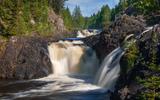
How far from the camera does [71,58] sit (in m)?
52.1

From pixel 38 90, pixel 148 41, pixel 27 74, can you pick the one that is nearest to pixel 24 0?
pixel 27 74

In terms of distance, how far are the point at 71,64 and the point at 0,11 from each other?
14245 millimetres

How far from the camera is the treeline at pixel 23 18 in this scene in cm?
5716

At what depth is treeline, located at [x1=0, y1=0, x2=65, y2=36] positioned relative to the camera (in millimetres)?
57156

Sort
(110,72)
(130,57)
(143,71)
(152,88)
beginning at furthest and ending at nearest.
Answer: (110,72) < (130,57) < (143,71) < (152,88)

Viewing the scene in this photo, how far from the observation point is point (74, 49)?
52.4 meters

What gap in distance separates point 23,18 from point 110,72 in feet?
112

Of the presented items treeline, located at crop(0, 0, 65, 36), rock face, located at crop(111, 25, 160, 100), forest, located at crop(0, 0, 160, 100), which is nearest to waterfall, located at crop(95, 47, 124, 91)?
forest, located at crop(0, 0, 160, 100)

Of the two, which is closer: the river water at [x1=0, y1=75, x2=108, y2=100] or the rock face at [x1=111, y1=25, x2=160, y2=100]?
the rock face at [x1=111, y1=25, x2=160, y2=100]

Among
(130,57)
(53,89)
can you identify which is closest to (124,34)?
(53,89)

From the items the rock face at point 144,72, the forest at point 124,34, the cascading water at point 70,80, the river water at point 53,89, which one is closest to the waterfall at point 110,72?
the cascading water at point 70,80

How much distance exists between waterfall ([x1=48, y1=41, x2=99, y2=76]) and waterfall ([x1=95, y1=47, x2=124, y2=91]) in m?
10.1

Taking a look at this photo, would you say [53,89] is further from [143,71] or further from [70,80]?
[143,71]

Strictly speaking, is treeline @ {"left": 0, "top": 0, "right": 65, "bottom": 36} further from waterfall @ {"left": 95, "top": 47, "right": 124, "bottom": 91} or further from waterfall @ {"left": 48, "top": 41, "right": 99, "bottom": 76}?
waterfall @ {"left": 95, "top": 47, "right": 124, "bottom": 91}
